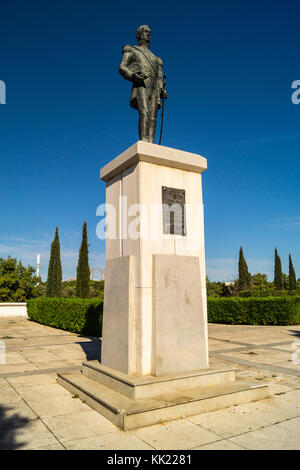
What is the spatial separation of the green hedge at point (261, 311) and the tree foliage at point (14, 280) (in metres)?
13.4

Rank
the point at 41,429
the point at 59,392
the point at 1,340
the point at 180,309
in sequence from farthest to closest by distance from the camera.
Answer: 1. the point at 1,340
2. the point at 59,392
3. the point at 180,309
4. the point at 41,429

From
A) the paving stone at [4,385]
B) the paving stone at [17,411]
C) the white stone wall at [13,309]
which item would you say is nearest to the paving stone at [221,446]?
the paving stone at [17,411]

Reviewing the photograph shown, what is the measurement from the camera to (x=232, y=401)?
403 cm

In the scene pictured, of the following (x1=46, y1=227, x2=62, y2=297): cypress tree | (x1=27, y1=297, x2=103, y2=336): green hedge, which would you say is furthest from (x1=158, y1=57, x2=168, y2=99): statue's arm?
(x1=46, y1=227, x2=62, y2=297): cypress tree

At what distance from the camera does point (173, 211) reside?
4770 millimetres

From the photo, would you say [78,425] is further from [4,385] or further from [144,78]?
[144,78]

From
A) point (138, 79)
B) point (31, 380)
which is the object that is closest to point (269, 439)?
point (31, 380)

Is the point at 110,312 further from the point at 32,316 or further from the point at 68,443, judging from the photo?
the point at 32,316

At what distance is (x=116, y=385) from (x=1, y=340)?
776 centimetres

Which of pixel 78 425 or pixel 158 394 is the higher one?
pixel 158 394

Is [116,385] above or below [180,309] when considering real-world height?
below

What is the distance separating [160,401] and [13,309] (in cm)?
1914
